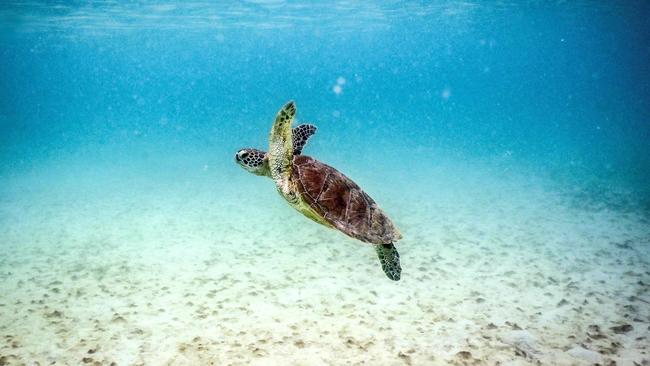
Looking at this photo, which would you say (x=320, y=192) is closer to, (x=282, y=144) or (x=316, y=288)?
(x=282, y=144)

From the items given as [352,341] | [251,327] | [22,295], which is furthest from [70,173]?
[352,341]

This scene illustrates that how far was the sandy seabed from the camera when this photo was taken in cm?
440

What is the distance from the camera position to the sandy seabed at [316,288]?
440cm

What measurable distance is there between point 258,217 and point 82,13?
23.5m

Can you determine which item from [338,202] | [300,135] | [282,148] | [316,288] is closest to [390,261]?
[338,202]

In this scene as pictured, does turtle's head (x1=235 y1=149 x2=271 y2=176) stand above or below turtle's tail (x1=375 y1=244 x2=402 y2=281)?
above

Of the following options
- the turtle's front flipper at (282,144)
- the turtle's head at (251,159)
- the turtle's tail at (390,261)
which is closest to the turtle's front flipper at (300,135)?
the turtle's head at (251,159)

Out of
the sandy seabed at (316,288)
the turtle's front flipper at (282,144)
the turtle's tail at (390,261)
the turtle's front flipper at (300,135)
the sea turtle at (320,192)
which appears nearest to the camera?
the turtle's front flipper at (282,144)

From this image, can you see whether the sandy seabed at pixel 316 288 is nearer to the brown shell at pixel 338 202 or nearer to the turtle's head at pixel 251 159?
the brown shell at pixel 338 202

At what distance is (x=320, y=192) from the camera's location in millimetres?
4199

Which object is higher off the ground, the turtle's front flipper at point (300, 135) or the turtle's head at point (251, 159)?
the turtle's front flipper at point (300, 135)

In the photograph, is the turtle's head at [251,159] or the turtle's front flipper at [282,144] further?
the turtle's head at [251,159]

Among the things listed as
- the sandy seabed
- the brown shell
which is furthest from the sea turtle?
the sandy seabed

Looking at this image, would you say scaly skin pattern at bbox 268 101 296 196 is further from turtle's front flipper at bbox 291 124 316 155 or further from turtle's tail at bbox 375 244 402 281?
turtle's tail at bbox 375 244 402 281
